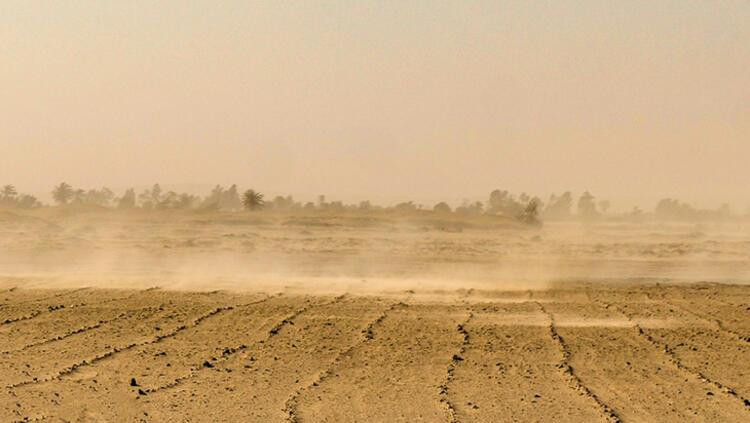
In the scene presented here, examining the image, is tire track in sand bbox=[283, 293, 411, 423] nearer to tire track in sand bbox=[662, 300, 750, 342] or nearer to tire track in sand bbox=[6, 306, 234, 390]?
tire track in sand bbox=[6, 306, 234, 390]

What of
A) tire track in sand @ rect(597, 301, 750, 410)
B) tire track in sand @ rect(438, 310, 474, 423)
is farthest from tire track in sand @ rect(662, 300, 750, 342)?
tire track in sand @ rect(438, 310, 474, 423)

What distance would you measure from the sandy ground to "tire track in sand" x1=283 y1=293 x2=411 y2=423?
0.04 metres

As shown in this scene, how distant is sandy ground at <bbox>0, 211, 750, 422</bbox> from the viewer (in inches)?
335

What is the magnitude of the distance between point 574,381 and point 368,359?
2631 millimetres

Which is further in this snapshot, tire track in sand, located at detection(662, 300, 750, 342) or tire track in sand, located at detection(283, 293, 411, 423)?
tire track in sand, located at detection(662, 300, 750, 342)

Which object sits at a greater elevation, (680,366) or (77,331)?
(77,331)

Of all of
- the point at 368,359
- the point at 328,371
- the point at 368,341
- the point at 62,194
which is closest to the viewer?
the point at 328,371

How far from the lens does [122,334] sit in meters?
12.6

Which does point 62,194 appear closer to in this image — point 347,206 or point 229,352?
point 347,206

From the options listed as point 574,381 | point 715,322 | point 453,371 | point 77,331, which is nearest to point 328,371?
point 453,371

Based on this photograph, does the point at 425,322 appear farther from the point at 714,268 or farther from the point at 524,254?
the point at 524,254

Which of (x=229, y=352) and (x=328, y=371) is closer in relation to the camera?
(x=328, y=371)

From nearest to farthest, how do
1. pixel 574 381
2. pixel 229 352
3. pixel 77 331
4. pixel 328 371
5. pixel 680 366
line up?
1. pixel 574 381
2. pixel 328 371
3. pixel 680 366
4. pixel 229 352
5. pixel 77 331

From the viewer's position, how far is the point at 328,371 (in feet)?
33.0
